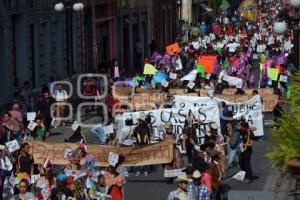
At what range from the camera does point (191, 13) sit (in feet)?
270

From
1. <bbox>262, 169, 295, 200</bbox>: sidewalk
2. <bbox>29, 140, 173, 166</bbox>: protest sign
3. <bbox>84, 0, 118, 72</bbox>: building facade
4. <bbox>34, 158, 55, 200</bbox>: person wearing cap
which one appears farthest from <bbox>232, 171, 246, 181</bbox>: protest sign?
<bbox>84, 0, 118, 72</bbox>: building facade

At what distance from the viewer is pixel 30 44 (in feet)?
121

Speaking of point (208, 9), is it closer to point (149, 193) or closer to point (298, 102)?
point (149, 193)

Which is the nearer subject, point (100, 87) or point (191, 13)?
point (100, 87)

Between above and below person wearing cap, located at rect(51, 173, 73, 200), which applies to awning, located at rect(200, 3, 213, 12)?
above

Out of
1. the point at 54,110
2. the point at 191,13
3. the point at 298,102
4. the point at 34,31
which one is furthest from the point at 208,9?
the point at 298,102

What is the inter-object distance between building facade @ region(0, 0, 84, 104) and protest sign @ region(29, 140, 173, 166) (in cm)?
1213

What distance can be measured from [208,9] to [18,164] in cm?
6994

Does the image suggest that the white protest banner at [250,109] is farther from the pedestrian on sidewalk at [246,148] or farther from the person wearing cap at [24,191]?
the person wearing cap at [24,191]

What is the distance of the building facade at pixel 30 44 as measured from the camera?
110 feet

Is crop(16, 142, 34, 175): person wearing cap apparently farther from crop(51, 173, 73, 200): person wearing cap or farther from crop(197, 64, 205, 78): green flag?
crop(197, 64, 205, 78): green flag

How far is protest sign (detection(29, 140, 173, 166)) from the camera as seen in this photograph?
2059 cm

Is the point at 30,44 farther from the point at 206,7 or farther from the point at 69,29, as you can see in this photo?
the point at 206,7

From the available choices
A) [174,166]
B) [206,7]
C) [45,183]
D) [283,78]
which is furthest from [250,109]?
[206,7]
